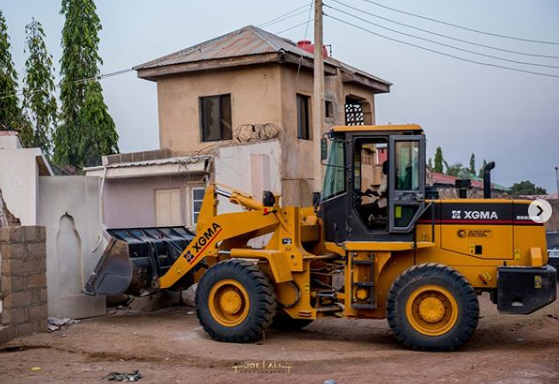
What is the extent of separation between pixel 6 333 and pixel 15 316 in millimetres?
347

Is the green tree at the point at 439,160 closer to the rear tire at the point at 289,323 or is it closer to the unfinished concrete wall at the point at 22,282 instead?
the rear tire at the point at 289,323

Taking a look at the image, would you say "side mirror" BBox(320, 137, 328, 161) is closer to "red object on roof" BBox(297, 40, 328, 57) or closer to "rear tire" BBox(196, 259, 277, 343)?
"rear tire" BBox(196, 259, 277, 343)

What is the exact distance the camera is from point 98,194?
14.1 meters

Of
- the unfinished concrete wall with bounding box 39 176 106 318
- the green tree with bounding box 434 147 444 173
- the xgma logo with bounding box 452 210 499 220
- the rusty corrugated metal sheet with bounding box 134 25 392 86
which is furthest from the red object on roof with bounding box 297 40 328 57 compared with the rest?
the green tree with bounding box 434 147 444 173

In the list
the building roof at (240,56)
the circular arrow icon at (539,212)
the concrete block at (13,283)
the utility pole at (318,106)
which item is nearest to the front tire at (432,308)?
the circular arrow icon at (539,212)

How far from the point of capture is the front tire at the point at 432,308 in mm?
10172

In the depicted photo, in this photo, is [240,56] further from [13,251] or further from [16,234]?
[13,251]

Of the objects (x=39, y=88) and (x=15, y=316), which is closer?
(x=15, y=316)

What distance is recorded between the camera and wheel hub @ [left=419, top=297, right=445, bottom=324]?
1030 cm

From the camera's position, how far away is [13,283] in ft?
38.1

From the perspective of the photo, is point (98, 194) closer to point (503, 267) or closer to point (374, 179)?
point (374, 179)

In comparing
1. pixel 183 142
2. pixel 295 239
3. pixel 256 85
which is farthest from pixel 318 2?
pixel 295 239

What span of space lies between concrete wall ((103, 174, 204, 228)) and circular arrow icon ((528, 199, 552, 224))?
14096 millimetres

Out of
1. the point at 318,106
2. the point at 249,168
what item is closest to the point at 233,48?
the point at 249,168
